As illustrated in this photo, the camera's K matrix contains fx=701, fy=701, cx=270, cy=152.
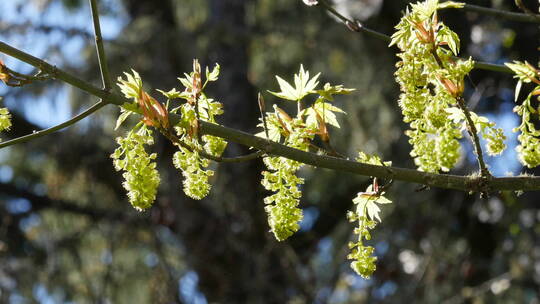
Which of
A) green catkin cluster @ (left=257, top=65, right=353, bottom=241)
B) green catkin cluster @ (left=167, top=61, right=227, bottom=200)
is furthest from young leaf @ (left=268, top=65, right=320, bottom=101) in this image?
green catkin cluster @ (left=167, top=61, right=227, bottom=200)

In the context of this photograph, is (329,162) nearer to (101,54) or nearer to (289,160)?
(289,160)

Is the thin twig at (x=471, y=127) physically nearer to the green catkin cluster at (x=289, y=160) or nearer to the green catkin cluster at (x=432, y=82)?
the green catkin cluster at (x=432, y=82)

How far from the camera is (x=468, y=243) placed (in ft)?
20.4

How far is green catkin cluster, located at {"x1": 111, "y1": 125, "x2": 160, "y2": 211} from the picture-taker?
5.72 feet

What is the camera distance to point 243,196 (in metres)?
5.65

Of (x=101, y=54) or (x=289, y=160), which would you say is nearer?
(x=101, y=54)

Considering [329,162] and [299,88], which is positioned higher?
[299,88]

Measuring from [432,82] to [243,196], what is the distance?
3894 mm

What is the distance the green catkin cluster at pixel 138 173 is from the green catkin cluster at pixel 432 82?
680 millimetres

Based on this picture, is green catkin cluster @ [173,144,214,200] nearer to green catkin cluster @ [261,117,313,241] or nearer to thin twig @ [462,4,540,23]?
green catkin cluster @ [261,117,313,241]

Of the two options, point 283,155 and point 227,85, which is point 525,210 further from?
point 283,155

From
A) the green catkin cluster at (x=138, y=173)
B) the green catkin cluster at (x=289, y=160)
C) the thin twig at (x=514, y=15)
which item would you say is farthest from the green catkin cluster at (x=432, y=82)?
the green catkin cluster at (x=138, y=173)

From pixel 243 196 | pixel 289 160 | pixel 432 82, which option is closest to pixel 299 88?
pixel 289 160

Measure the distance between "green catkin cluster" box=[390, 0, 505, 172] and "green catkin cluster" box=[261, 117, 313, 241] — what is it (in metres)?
0.29
